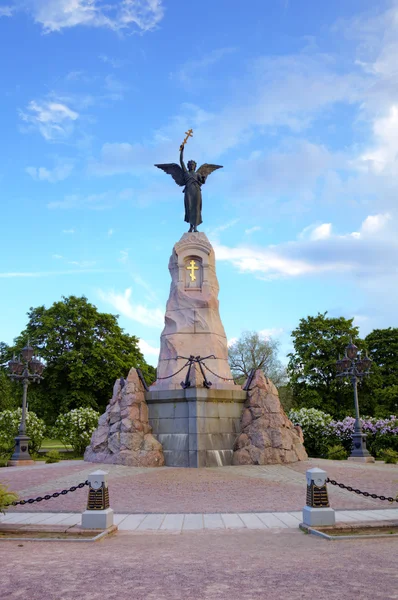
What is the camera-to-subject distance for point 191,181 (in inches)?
941

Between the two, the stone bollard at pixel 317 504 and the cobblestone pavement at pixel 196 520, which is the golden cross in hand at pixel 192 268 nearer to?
the cobblestone pavement at pixel 196 520

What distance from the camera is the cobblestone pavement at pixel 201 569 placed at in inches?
216

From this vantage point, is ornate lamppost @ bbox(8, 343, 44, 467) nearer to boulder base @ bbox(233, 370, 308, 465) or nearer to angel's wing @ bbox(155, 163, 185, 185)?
boulder base @ bbox(233, 370, 308, 465)

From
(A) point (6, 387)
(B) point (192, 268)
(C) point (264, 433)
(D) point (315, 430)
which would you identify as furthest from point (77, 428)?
(A) point (6, 387)

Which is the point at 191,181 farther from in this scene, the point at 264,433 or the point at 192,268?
the point at 264,433

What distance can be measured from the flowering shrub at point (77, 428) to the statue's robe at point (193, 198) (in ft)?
40.5

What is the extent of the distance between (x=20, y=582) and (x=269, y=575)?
2.85 meters

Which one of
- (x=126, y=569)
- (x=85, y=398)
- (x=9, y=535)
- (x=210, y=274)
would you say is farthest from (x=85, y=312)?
(x=126, y=569)

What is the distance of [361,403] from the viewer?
3838 cm

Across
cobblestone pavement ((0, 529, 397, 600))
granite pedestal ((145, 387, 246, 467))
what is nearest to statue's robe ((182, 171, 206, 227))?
granite pedestal ((145, 387, 246, 467))

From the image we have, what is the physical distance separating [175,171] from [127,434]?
489 inches

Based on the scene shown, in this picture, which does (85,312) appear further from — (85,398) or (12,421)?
(12,421)

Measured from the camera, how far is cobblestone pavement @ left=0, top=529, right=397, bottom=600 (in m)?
5.50

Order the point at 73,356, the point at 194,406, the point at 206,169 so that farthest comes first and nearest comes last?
the point at 73,356 → the point at 206,169 → the point at 194,406
